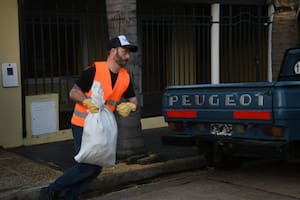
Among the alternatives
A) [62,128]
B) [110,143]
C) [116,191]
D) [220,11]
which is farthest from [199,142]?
[220,11]

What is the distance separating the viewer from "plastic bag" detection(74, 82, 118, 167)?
4508 mm

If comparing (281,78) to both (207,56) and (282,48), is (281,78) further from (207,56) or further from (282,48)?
(207,56)

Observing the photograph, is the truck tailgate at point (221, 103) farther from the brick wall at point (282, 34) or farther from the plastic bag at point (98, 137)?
the brick wall at point (282, 34)

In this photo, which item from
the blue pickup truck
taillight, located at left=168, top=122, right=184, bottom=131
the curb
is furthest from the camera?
taillight, located at left=168, top=122, right=184, bottom=131

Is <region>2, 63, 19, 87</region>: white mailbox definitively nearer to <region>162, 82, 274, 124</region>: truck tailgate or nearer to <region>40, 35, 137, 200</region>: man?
<region>162, 82, 274, 124</region>: truck tailgate

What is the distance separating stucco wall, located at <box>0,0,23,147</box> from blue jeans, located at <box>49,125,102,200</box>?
393 cm

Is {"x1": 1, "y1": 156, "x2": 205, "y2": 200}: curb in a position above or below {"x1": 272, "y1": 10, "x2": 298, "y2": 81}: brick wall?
below

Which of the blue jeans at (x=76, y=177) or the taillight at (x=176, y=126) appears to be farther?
the taillight at (x=176, y=126)

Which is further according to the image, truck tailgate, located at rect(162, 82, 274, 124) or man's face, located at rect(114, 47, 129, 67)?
truck tailgate, located at rect(162, 82, 274, 124)

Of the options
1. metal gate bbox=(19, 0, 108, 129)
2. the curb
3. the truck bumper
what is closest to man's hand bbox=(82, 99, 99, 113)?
the curb

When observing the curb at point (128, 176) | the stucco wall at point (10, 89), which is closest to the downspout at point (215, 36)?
the curb at point (128, 176)

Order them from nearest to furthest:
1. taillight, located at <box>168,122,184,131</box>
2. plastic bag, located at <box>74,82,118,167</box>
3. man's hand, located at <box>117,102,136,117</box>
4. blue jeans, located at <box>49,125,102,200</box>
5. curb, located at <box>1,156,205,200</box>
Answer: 1. plastic bag, located at <box>74,82,118,167</box>
2. blue jeans, located at <box>49,125,102,200</box>
3. man's hand, located at <box>117,102,136,117</box>
4. curb, located at <box>1,156,205,200</box>
5. taillight, located at <box>168,122,184,131</box>

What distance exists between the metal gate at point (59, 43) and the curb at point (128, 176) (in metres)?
2.85

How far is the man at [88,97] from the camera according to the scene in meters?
4.65
